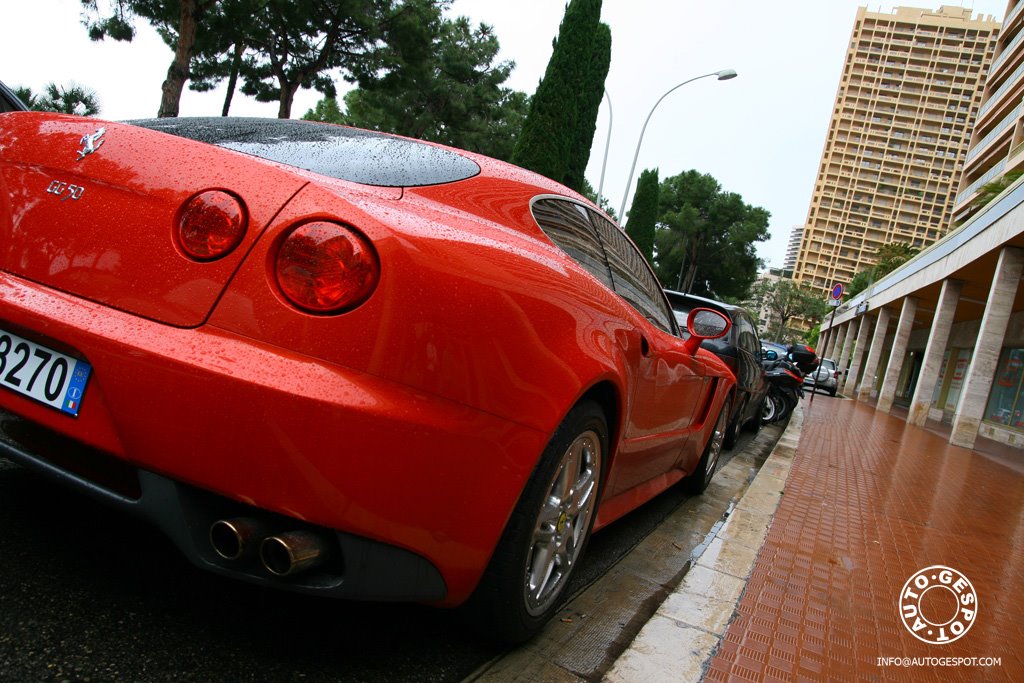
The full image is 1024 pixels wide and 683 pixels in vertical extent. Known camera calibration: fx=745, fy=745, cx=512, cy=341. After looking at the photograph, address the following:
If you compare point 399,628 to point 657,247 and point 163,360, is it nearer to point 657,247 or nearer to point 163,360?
point 163,360

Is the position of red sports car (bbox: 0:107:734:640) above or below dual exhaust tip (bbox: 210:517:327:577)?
above

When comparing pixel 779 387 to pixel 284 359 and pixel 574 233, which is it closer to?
pixel 574 233

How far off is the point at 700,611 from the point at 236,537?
1989mm

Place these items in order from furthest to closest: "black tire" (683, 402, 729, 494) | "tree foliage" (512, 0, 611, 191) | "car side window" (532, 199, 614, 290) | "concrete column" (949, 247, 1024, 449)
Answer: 1. "tree foliage" (512, 0, 611, 191)
2. "concrete column" (949, 247, 1024, 449)
3. "black tire" (683, 402, 729, 494)
4. "car side window" (532, 199, 614, 290)

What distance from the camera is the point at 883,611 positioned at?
11.1ft

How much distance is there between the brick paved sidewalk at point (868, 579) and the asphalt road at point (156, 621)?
1010 millimetres

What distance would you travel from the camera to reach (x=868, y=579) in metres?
3.84

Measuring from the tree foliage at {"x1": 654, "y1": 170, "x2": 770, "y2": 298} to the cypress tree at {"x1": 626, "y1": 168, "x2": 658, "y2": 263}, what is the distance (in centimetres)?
2613

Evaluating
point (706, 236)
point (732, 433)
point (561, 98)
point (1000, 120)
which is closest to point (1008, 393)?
point (561, 98)

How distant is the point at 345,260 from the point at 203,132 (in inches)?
35.6

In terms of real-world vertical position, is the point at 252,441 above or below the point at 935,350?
below

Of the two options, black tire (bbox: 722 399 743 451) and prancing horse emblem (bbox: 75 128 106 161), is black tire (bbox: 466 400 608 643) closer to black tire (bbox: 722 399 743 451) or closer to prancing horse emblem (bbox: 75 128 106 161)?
prancing horse emblem (bbox: 75 128 106 161)

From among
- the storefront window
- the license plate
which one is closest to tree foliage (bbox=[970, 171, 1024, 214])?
the storefront window

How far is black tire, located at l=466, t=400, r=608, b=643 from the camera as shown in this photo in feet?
6.61
